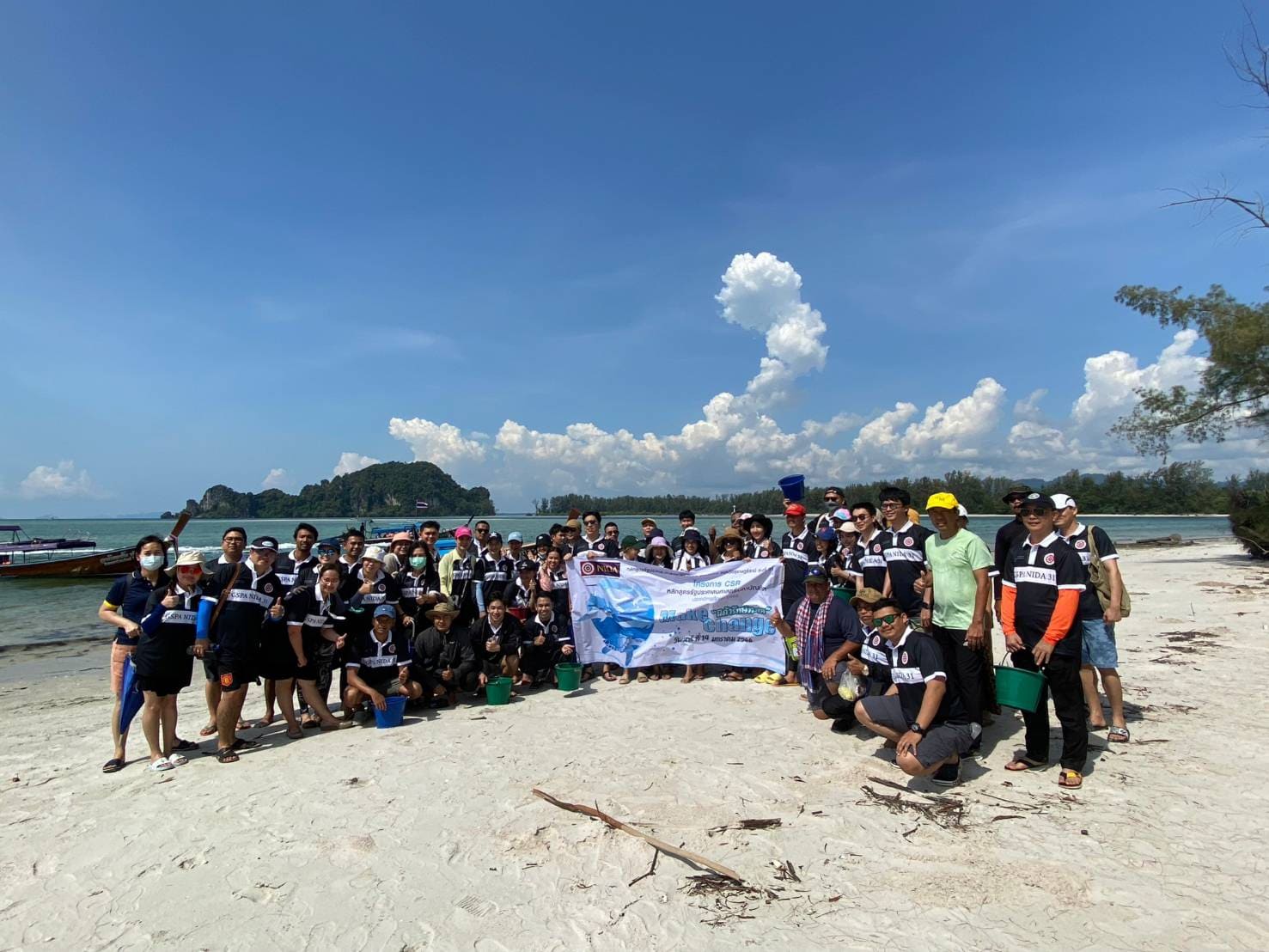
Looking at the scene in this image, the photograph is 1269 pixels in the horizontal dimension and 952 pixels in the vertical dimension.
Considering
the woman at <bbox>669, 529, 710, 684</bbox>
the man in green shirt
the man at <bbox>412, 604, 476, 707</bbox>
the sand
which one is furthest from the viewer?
the woman at <bbox>669, 529, 710, 684</bbox>

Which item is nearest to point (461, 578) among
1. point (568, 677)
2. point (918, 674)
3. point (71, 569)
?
point (568, 677)

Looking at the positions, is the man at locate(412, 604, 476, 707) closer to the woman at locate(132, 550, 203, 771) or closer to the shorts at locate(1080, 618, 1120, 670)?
the woman at locate(132, 550, 203, 771)

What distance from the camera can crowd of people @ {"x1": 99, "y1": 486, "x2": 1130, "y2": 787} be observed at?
5.02m

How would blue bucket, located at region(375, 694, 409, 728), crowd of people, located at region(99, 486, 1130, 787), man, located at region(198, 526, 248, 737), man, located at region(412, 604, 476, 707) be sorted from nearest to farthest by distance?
crowd of people, located at region(99, 486, 1130, 787) < man, located at region(198, 526, 248, 737) < blue bucket, located at region(375, 694, 409, 728) < man, located at region(412, 604, 476, 707)

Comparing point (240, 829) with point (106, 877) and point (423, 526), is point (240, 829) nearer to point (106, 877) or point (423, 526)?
point (106, 877)

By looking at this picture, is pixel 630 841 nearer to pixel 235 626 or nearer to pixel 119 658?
pixel 235 626

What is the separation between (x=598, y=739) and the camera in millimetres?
6258

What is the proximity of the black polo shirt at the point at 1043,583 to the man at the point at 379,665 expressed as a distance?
5.99 metres

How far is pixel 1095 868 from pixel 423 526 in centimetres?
786

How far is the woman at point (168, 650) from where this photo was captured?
18.6 feet

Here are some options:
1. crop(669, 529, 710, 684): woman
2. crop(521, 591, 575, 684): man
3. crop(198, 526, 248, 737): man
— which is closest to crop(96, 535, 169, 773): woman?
crop(198, 526, 248, 737): man

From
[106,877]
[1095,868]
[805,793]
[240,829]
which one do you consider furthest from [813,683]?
[106,877]

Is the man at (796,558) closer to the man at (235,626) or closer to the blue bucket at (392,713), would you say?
the blue bucket at (392,713)

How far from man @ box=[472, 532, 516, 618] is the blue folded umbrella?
11.6 ft
